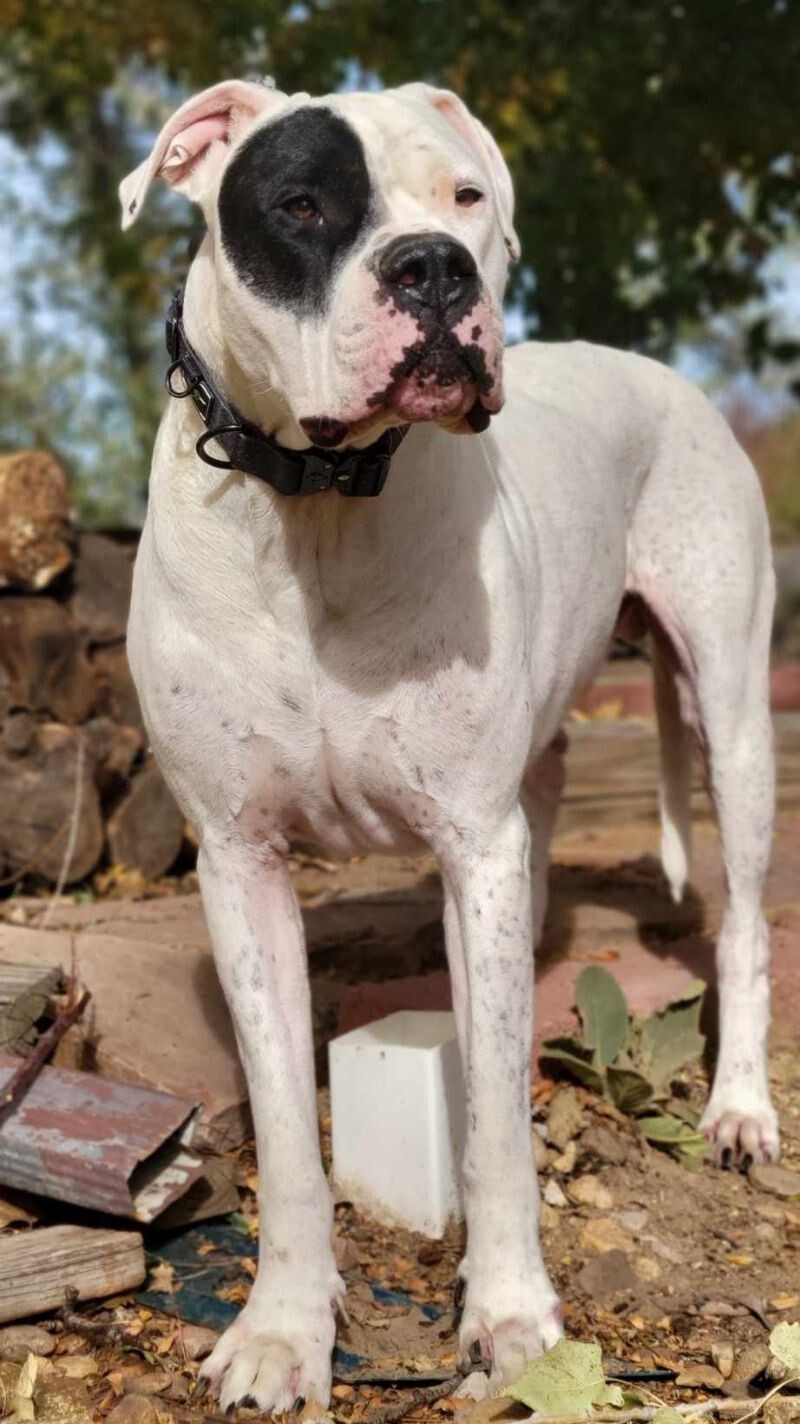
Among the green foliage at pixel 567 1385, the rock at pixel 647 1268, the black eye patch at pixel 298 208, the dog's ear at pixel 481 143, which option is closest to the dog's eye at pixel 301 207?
the black eye patch at pixel 298 208

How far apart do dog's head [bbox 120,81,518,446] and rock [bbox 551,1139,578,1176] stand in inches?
74.3

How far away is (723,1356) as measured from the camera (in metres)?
2.98

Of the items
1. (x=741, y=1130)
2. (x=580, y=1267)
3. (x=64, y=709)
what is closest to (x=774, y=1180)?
(x=741, y=1130)

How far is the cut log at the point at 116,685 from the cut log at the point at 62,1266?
121 inches

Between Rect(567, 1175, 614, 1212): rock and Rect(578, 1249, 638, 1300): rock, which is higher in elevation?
Rect(578, 1249, 638, 1300): rock

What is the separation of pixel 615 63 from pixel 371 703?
667cm

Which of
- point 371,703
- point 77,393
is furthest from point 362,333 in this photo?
point 77,393

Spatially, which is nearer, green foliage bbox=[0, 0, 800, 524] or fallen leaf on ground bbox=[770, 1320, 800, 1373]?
fallen leaf on ground bbox=[770, 1320, 800, 1373]

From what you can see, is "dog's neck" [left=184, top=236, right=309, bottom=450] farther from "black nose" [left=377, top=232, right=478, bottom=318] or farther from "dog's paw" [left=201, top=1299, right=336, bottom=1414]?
"dog's paw" [left=201, top=1299, right=336, bottom=1414]

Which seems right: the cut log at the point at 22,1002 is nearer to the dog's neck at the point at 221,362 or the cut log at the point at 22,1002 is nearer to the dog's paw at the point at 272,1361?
the dog's paw at the point at 272,1361

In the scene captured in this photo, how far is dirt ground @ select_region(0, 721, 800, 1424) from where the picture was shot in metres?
2.85

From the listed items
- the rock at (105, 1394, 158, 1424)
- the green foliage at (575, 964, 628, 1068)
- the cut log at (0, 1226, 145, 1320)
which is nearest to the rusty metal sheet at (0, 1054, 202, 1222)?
the cut log at (0, 1226, 145, 1320)

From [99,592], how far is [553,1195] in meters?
3.15

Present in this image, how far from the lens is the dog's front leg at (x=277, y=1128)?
2.86 m
